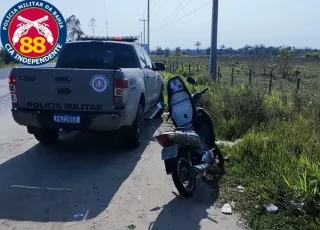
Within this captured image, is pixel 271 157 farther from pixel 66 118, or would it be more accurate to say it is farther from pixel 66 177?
pixel 66 118

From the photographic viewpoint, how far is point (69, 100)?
5.40 meters

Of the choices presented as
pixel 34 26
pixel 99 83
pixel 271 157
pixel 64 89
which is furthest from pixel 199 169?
pixel 34 26

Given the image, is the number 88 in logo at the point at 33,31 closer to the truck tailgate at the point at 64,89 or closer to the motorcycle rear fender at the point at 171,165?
the truck tailgate at the point at 64,89

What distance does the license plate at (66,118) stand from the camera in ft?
17.7

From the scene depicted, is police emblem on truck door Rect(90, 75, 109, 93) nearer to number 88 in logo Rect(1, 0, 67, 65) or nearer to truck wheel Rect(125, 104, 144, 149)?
truck wheel Rect(125, 104, 144, 149)

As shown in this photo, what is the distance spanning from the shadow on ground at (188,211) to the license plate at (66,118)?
81.0 inches

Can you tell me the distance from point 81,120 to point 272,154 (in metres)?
2.85

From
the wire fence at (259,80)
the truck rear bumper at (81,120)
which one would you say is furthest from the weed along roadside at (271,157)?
the truck rear bumper at (81,120)

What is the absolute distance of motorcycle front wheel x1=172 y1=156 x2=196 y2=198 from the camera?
410 cm

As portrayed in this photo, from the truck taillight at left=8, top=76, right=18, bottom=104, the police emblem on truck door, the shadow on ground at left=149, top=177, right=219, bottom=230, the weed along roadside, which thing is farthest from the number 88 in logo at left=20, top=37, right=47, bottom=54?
the shadow on ground at left=149, top=177, right=219, bottom=230

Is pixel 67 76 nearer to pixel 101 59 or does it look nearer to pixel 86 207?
pixel 101 59

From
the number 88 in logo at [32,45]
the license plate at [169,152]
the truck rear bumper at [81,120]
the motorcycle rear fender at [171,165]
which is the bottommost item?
the motorcycle rear fender at [171,165]

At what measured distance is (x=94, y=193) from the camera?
4.36 m

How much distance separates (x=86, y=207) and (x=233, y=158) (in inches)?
96.3
